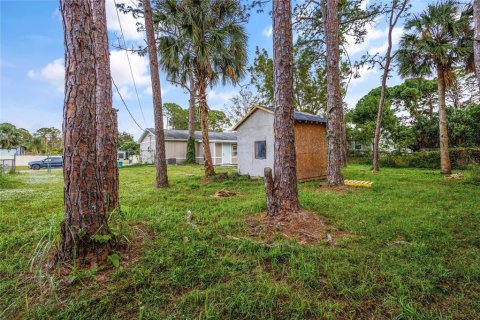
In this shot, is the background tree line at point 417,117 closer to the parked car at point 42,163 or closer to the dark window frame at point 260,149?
the dark window frame at point 260,149

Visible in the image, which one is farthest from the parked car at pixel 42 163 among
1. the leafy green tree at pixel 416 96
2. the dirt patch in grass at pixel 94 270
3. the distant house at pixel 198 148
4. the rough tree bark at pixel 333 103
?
the leafy green tree at pixel 416 96

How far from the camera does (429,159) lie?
14.0m

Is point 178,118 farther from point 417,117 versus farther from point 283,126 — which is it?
point 283,126

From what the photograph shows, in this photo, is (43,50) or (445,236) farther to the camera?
(43,50)

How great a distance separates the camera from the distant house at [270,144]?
9133 millimetres

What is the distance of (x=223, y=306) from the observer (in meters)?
1.81

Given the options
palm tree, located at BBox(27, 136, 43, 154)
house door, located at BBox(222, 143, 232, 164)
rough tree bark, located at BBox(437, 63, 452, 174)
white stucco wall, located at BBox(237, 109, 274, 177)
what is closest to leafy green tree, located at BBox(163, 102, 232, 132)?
house door, located at BBox(222, 143, 232, 164)

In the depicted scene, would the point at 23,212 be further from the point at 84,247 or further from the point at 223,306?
the point at 223,306

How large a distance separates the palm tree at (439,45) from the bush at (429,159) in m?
4.01

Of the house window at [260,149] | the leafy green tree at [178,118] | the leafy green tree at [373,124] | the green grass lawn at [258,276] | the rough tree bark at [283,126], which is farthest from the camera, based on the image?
the leafy green tree at [178,118]

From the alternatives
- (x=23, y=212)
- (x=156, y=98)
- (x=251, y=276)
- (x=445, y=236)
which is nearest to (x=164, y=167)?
(x=156, y=98)

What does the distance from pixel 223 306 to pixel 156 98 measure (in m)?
7.15

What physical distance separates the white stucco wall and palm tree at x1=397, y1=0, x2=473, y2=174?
23.7 ft

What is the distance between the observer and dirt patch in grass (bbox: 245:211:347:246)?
3.13 m
